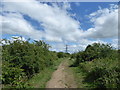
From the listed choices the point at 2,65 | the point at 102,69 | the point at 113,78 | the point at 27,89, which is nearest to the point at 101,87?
the point at 113,78

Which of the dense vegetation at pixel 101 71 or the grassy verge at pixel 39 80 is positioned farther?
the grassy verge at pixel 39 80

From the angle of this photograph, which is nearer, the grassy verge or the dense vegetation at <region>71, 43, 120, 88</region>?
the dense vegetation at <region>71, 43, 120, 88</region>

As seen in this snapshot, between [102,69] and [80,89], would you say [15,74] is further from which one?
[102,69]

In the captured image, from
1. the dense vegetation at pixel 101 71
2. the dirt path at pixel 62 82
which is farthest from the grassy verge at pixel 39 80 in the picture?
the dense vegetation at pixel 101 71

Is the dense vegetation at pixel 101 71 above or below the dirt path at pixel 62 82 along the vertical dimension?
above

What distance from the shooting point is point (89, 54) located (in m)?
16.6

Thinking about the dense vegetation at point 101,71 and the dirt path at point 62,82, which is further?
the dirt path at point 62,82

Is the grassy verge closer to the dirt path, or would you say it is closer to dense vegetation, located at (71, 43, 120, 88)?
the dirt path

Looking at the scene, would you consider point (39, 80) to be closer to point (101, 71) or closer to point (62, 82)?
point (62, 82)

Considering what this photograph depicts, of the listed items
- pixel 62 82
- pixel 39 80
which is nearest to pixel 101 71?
pixel 62 82

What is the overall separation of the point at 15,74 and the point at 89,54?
38.1ft

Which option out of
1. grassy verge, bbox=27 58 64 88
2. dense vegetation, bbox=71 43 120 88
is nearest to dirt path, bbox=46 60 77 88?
grassy verge, bbox=27 58 64 88

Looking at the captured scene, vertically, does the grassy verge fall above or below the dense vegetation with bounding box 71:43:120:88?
below

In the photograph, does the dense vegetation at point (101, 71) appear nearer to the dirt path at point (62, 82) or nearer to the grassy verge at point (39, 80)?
the dirt path at point (62, 82)
